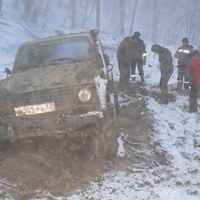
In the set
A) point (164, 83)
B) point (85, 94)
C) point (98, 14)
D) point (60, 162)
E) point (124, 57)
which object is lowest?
point (60, 162)

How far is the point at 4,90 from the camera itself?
4.06 m

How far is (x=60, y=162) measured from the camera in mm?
4418

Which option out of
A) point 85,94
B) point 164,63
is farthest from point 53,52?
point 164,63

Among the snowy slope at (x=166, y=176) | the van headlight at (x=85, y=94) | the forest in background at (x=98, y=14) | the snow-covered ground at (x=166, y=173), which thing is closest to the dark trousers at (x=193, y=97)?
the snow-covered ground at (x=166, y=173)

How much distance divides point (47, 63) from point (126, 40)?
3715 mm

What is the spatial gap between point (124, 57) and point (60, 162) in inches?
183

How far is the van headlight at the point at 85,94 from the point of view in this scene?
12.8ft

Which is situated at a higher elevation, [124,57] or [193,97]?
[124,57]

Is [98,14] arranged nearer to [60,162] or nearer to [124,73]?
[124,73]

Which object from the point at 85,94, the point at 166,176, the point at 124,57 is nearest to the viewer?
the point at 85,94

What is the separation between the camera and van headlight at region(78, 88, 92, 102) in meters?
3.91

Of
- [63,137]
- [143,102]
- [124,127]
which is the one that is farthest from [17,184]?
[143,102]

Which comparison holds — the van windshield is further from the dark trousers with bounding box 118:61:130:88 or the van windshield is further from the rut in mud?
the dark trousers with bounding box 118:61:130:88

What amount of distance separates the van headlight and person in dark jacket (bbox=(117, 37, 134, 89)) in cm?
452
